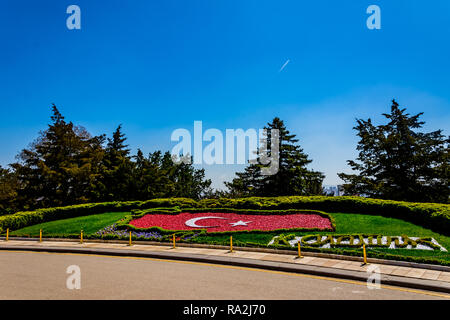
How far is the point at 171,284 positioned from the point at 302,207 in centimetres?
1785

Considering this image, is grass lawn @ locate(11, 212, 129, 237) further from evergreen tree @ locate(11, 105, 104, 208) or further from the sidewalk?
evergreen tree @ locate(11, 105, 104, 208)

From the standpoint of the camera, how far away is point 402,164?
35406 mm

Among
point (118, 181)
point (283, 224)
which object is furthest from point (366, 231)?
point (118, 181)

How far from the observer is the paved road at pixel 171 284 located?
26.8ft

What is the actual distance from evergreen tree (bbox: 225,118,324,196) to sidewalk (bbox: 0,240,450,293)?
27.7 metres

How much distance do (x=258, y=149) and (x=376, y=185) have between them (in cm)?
1695

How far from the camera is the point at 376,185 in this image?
3531 centimetres

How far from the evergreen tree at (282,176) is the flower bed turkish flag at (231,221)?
18.7 metres

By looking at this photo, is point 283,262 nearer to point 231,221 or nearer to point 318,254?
point 318,254

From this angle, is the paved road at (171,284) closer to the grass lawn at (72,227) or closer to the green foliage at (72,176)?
the grass lawn at (72,227)

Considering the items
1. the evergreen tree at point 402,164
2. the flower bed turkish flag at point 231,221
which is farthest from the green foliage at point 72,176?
the evergreen tree at point 402,164

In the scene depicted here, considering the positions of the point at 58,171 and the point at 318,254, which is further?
the point at 58,171

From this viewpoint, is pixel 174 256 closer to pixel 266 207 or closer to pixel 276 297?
pixel 276 297
